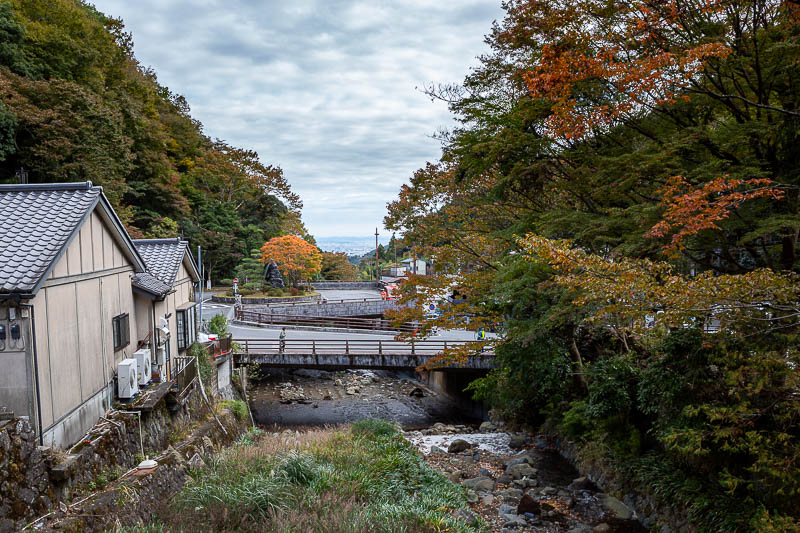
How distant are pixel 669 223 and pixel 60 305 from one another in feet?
32.7

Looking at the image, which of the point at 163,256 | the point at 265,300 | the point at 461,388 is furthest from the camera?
the point at 265,300

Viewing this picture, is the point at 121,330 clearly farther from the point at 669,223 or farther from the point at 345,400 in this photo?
the point at 345,400

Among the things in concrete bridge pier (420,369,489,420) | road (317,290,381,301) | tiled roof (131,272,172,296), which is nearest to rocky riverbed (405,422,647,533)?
concrete bridge pier (420,369,489,420)

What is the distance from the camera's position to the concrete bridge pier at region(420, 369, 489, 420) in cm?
2116

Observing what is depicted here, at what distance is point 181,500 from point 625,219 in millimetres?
9016

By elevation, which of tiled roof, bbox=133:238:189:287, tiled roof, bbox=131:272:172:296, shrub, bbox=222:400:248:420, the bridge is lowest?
shrub, bbox=222:400:248:420

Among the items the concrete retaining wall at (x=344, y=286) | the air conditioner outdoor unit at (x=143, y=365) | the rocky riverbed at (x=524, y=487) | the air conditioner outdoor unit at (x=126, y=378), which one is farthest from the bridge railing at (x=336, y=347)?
the concrete retaining wall at (x=344, y=286)

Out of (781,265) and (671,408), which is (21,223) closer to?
(671,408)

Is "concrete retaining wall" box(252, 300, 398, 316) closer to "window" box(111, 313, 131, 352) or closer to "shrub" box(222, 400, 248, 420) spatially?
"shrub" box(222, 400, 248, 420)

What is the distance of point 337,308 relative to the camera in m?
39.1

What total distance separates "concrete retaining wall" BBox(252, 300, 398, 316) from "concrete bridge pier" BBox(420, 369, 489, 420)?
40.0ft

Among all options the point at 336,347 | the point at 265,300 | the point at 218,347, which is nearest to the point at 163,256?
the point at 218,347

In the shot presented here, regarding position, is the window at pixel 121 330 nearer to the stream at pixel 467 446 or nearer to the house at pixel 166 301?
the house at pixel 166 301

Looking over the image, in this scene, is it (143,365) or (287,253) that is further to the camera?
(287,253)
